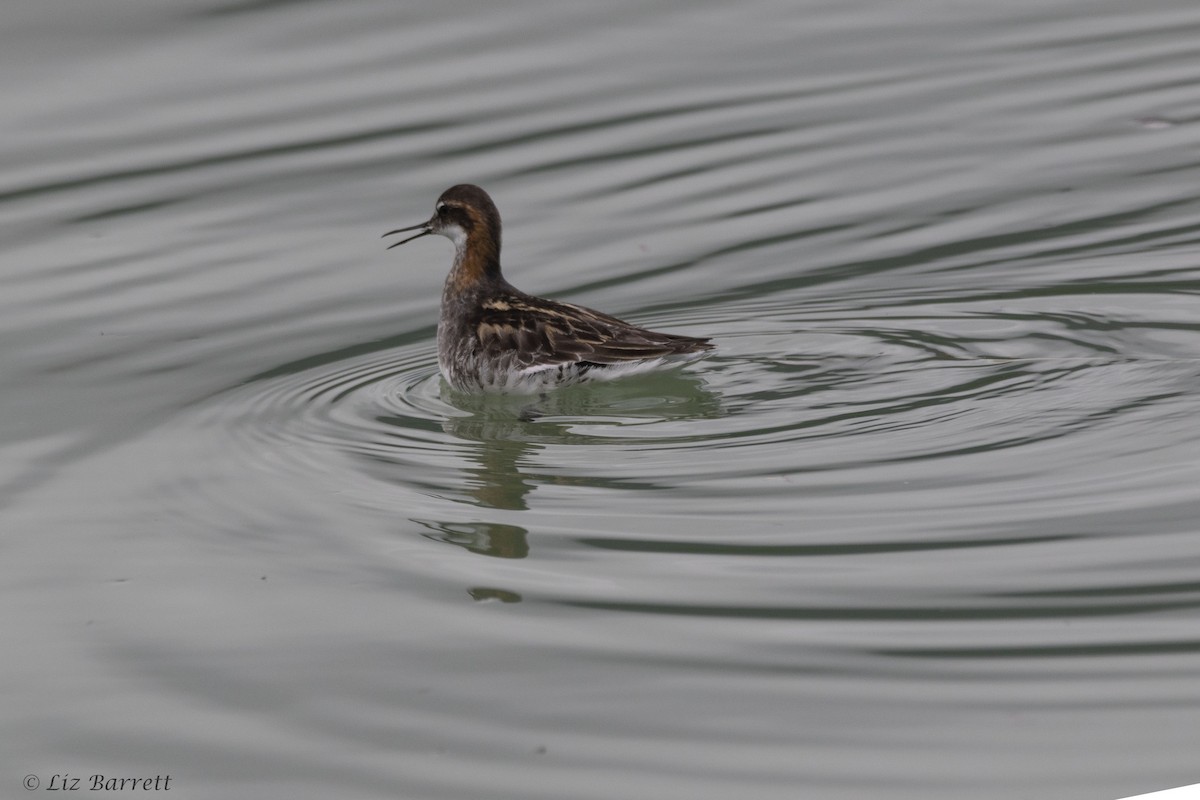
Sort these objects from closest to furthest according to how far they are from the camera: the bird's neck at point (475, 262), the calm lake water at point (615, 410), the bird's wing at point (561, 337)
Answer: the calm lake water at point (615, 410) < the bird's wing at point (561, 337) < the bird's neck at point (475, 262)

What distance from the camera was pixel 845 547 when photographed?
25.2 ft

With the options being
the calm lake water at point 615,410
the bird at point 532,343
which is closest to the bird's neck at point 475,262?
the bird at point 532,343

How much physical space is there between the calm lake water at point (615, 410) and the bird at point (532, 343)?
0.21 m

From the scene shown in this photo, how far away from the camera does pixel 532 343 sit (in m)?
10.8

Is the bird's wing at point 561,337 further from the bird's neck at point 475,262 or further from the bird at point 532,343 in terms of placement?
the bird's neck at point 475,262

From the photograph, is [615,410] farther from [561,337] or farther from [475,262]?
[475,262]

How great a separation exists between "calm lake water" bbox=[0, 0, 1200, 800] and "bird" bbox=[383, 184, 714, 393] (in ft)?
0.69

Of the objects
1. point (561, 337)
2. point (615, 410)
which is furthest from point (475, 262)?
point (615, 410)

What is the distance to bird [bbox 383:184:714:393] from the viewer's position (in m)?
10.4

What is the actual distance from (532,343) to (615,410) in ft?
2.65

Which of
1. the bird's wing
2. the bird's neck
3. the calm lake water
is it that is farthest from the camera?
the bird's neck

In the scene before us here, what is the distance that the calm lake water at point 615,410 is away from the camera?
6418 mm

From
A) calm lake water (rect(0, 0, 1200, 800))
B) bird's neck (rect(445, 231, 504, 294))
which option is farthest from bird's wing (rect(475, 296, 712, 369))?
bird's neck (rect(445, 231, 504, 294))

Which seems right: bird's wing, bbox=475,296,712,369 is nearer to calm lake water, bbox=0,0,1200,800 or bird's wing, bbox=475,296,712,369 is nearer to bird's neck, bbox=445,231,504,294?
calm lake water, bbox=0,0,1200,800
